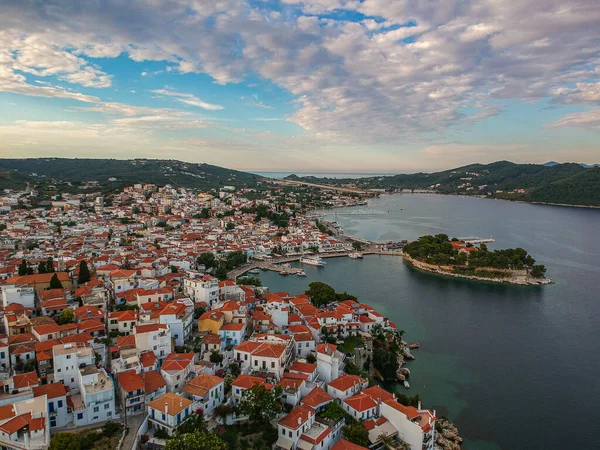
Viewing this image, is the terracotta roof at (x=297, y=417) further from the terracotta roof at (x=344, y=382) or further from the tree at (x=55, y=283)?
the tree at (x=55, y=283)

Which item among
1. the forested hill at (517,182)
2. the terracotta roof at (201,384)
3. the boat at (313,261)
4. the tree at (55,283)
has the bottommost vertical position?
the boat at (313,261)

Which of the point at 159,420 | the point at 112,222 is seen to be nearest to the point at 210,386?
the point at 159,420

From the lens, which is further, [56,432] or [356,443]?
[356,443]

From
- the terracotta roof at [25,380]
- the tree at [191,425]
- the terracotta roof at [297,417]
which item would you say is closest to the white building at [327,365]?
the terracotta roof at [297,417]

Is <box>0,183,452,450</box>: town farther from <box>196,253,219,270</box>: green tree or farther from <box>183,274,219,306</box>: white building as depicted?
<box>196,253,219,270</box>: green tree

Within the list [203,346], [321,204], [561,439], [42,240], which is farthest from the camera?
[321,204]

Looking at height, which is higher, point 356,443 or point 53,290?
point 53,290

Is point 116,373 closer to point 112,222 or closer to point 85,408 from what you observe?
point 85,408
